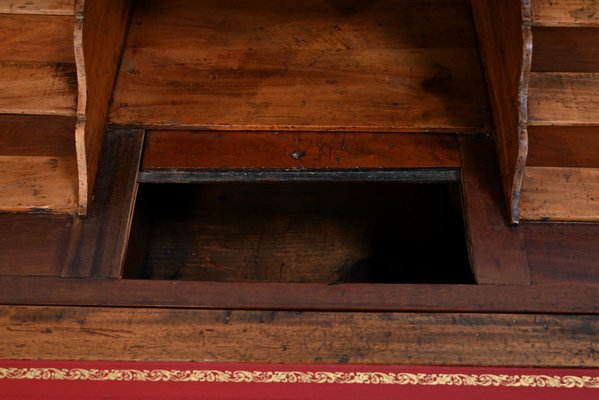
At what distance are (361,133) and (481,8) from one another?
0.48m

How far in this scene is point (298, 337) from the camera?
1615 mm

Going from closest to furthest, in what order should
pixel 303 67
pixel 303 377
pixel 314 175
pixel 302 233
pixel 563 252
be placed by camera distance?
1. pixel 303 377
2. pixel 563 252
3. pixel 314 175
4. pixel 303 67
5. pixel 302 233

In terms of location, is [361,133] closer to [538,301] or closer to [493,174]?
[493,174]

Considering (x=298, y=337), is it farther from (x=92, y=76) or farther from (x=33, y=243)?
(x=92, y=76)

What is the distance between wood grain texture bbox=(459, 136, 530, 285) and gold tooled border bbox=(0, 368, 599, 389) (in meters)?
0.22

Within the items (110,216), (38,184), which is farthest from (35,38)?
(110,216)

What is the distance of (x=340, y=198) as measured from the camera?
7.59 feet

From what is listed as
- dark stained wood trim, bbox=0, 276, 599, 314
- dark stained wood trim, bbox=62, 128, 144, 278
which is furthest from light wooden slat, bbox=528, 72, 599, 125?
dark stained wood trim, bbox=62, 128, 144, 278

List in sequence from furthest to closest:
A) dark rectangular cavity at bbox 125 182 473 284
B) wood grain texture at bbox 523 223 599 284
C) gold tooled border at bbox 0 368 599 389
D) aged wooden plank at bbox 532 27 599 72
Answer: dark rectangular cavity at bbox 125 182 473 284 < aged wooden plank at bbox 532 27 599 72 < wood grain texture at bbox 523 223 599 284 < gold tooled border at bbox 0 368 599 389

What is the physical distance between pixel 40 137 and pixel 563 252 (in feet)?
4.02

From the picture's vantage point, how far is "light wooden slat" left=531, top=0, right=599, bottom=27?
175cm

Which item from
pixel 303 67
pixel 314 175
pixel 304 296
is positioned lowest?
pixel 304 296

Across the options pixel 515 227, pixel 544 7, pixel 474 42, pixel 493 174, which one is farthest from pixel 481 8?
pixel 515 227

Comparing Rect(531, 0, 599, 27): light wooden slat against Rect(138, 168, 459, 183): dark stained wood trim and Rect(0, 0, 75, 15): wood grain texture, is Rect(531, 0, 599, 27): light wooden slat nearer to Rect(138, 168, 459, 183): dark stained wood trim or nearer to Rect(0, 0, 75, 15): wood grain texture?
Rect(138, 168, 459, 183): dark stained wood trim
